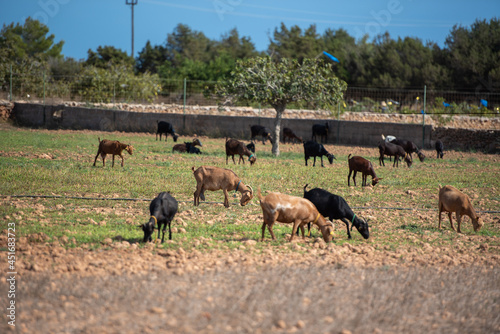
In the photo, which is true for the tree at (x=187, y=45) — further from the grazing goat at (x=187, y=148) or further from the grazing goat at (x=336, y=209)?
the grazing goat at (x=336, y=209)

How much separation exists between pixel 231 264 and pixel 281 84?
15.8 metres

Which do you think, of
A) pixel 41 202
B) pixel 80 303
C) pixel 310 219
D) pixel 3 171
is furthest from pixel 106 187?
pixel 80 303

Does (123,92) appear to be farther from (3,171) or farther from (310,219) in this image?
(310,219)

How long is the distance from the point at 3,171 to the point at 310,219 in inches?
375

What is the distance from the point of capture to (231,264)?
7863 millimetres

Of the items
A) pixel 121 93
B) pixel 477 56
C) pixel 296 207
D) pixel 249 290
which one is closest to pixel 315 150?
pixel 296 207

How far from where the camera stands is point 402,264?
8.36 m

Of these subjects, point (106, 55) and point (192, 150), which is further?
point (106, 55)

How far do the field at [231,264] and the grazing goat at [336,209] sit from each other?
11.0 inches

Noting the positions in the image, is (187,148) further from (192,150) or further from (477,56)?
(477,56)

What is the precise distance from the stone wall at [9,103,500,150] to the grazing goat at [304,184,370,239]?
19.0 meters

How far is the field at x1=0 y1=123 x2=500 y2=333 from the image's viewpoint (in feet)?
19.2

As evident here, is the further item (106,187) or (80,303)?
(106,187)

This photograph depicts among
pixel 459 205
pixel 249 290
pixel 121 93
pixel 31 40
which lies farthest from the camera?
pixel 31 40
